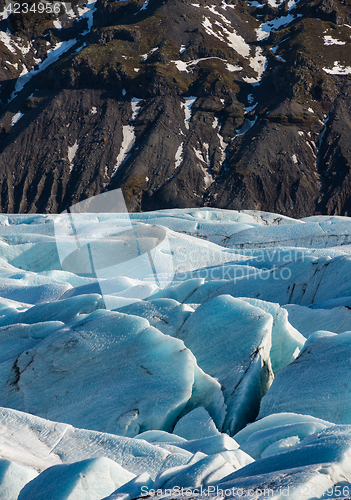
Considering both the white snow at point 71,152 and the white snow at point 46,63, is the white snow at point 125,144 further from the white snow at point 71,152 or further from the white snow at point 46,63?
the white snow at point 46,63

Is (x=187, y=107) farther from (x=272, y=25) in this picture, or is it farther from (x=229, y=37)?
(x=272, y=25)

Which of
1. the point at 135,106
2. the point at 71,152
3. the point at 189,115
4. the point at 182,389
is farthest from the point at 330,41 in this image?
the point at 182,389

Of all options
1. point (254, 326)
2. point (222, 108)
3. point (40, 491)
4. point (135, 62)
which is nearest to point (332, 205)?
point (222, 108)

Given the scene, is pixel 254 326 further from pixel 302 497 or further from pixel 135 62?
pixel 135 62

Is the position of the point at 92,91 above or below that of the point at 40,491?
below

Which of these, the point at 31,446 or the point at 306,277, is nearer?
the point at 31,446
